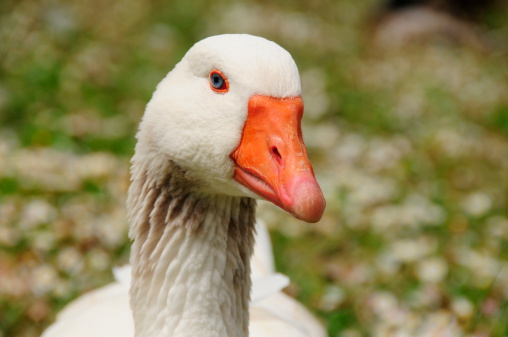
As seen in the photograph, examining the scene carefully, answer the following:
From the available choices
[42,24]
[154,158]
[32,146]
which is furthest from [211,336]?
[42,24]

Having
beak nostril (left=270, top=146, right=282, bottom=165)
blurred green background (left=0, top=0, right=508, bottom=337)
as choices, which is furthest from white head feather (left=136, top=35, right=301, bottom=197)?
blurred green background (left=0, top=0, right=508, bottom=337)

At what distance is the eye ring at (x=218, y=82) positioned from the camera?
1.87 m

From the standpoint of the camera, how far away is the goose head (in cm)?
180

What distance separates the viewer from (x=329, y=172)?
5.17m

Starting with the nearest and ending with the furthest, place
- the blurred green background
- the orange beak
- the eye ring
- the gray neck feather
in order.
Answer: the orange beak
the eye ring
the gray neck feather
the blurred green background

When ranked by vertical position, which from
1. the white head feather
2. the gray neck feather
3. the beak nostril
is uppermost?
the white head feather

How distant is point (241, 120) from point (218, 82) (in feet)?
0.43

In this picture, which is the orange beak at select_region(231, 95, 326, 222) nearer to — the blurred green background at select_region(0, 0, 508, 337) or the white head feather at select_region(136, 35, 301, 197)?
the white head feather at select_region(136, 35, 301, 197)

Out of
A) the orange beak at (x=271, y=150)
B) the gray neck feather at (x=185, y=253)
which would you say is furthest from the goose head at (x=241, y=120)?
the gray neck feather at (x=185, y=253)

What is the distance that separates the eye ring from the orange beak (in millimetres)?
94

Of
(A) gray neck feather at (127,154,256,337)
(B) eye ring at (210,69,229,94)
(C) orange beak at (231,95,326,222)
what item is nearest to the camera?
(C) orange beak at (231,95,326,222)

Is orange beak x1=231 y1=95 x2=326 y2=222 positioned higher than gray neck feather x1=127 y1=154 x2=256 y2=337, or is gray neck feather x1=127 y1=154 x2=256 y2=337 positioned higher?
orange beak x1=231 y1=95 x2=326 y2=222

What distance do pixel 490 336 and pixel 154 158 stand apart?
2.07 metres

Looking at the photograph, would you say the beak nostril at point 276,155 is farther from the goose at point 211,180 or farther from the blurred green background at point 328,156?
the blurred green background at point 328,156
